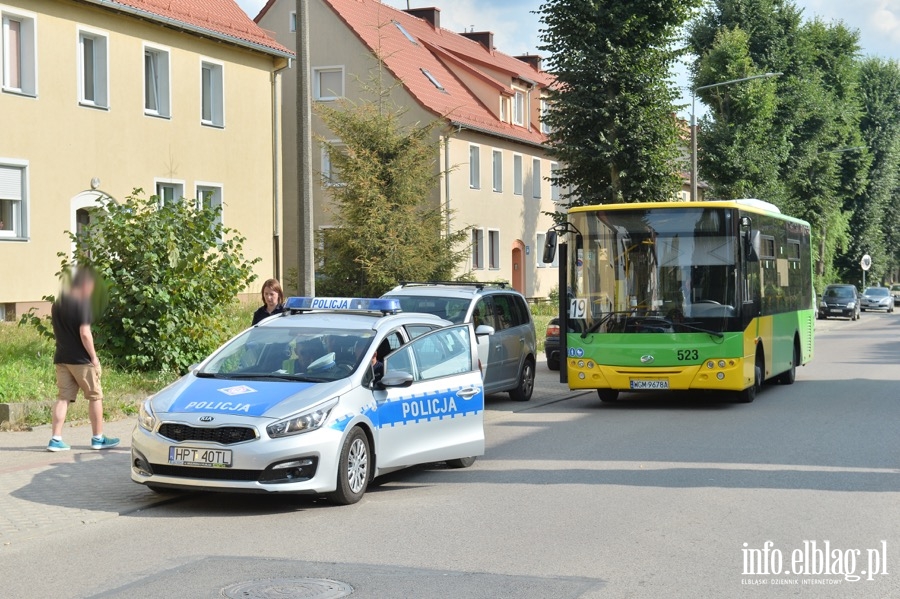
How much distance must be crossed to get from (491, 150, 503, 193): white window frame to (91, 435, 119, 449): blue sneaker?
37203 millimetres

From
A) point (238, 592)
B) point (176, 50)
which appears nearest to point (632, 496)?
point (238, 592)

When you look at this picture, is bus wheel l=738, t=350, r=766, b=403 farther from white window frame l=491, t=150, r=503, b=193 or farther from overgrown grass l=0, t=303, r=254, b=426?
white window frame l=491, t=150, r=503, b=193

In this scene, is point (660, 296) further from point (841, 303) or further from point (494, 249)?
point (841, 303)

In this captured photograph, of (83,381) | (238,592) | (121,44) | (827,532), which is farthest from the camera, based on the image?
(121,44)

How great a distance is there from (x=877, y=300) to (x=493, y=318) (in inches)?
2299

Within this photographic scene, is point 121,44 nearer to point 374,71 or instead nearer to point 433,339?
point 374,71

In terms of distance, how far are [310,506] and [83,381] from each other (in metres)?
3.51

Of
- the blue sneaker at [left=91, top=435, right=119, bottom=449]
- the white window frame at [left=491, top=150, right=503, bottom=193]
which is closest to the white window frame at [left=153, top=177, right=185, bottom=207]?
the blue sneaker at [left=91, top=435, right=119, bottom=449]

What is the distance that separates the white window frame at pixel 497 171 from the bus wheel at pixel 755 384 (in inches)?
1219

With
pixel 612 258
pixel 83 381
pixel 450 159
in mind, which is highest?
pixel 450 159

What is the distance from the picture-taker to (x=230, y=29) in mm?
30844

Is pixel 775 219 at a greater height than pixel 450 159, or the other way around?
pixel 450 159

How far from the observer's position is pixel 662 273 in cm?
1645

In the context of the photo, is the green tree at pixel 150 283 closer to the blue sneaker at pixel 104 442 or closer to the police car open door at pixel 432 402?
the blue sneaker at pixel 104 442
